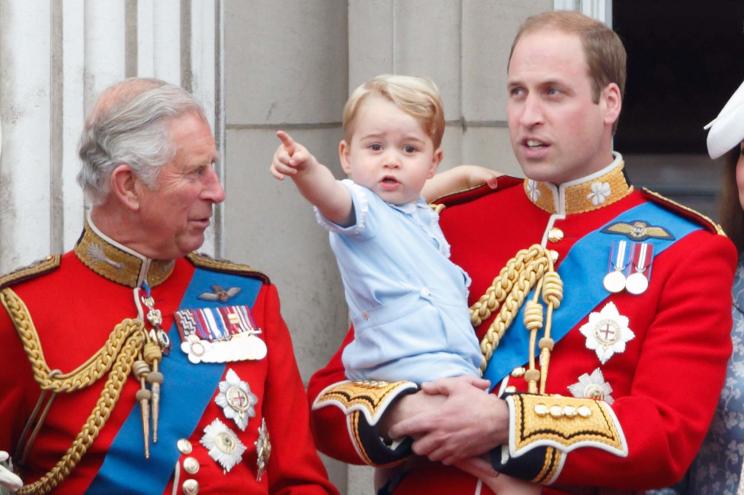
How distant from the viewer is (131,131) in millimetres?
3605

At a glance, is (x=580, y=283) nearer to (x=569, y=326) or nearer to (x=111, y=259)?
(x=569, y=326)

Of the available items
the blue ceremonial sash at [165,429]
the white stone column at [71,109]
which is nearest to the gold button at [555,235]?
the blue ceremonial sash at [165,429]

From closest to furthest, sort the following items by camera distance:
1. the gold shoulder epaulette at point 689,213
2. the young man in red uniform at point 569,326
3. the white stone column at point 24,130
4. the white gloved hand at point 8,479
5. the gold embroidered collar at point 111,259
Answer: the white gloved hand at point 8,479, the young man in red uniform at point 569,326, the gold embroidered collar at point 111,259, the gold shoulder epaulette at point 689,213, the white stone column at point 24,130

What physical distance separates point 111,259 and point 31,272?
0.50 ft

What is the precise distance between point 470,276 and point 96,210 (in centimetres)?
76

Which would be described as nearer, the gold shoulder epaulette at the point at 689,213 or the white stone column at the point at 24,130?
the gold shoulder epaulette at the point at 689,213

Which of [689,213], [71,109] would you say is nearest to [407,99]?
[689,213]

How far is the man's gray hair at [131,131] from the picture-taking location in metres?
3.60

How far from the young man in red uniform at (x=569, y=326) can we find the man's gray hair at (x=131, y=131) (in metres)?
0.59

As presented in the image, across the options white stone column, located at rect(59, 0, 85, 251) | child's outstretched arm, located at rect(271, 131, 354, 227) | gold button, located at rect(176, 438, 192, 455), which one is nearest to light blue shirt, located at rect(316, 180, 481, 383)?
child's outstretched arm, located at rect(271, 131, 354, 227)

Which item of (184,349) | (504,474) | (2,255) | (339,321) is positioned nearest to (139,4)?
(2,255)

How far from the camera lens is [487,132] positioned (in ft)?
16.3

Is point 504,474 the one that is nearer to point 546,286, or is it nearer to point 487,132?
point 546,286

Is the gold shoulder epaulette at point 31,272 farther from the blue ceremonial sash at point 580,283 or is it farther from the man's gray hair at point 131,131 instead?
the blue ceremonial sash at point 580,283
